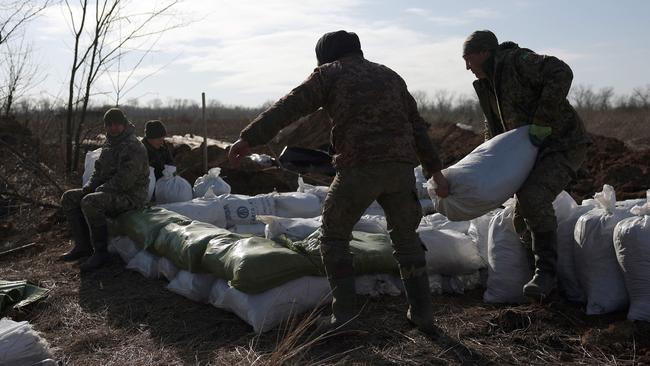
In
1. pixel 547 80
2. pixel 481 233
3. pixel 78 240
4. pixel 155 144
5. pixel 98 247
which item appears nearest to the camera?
pixel 547 80

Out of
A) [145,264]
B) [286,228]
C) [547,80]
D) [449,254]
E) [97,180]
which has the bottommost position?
[145,264]

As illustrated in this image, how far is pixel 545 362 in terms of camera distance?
3125 mm

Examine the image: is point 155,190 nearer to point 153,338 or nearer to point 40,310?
point 40,310

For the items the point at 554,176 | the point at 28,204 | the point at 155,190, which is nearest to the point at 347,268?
the point at 554,176

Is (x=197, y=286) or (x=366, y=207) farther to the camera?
(x=197, y=286)

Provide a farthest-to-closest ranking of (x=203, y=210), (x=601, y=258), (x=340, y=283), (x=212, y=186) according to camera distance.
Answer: (x=212, y=186), (x=203, y=210), (x=601, y=258), (x=340, y=283)

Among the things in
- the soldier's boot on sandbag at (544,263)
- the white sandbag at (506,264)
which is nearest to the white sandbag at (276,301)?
the white sandbag at (506,264)

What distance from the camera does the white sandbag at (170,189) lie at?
6.45 meters

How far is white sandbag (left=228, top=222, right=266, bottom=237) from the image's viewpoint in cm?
599

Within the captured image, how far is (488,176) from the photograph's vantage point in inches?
141

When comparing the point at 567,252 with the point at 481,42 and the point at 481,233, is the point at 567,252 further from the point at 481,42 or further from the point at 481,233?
the point at 481,42

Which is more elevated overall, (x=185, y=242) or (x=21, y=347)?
(x=185, y=242)

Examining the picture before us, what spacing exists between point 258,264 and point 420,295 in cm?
89

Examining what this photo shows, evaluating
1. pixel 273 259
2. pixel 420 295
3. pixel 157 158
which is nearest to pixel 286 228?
pixel 273 259
